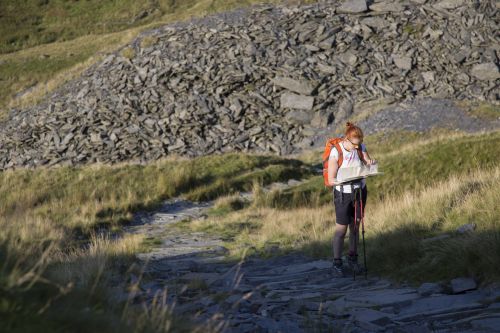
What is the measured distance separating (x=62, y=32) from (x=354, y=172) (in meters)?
55.0

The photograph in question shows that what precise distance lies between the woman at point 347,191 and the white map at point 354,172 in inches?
0.5

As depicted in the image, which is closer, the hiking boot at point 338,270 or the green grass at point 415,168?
the hiking boot at point 338,270

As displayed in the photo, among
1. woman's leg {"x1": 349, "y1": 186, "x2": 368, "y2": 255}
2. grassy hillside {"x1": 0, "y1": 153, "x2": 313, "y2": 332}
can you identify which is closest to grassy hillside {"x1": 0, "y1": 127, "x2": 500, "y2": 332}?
grassy hillside {"x1": 0, "y1": 153, "x2": 313, "y2": 332}

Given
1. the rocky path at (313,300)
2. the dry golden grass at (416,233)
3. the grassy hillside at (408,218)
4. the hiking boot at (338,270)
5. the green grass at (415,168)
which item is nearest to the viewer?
the rocky path at (313,300)

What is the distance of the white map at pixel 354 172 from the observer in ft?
26.5

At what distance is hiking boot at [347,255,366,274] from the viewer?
805 cm

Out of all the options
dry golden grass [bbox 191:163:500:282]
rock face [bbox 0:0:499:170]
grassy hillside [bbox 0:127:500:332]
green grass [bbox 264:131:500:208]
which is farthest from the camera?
rock face [bbox 0:0:499:170]

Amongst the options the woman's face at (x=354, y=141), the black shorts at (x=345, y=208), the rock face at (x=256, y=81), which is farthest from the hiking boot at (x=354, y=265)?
the rock face at (x=256, y=81)

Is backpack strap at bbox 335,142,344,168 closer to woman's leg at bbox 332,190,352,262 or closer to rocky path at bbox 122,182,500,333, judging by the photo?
woman's leg at bbox 332,190,352,262

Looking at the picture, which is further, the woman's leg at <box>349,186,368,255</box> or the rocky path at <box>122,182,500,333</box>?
the woman's leg at <box>349,186,368,255</box>

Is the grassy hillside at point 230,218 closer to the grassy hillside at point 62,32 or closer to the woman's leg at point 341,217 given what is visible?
the woman's leg at point 341,217

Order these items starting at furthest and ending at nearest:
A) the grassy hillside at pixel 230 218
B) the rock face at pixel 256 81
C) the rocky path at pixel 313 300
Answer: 1. the rock face at pixel 256 81
2. the rocky path at pixel 313 300
3. the grassy hillside at pixel 230 218

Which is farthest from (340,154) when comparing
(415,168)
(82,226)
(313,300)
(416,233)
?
(415,168)

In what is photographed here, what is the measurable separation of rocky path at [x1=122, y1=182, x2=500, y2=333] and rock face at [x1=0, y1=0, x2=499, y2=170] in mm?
21267
